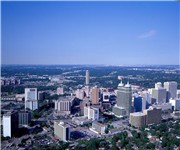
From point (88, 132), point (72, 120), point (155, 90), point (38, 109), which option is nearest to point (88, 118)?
point (72, 120)

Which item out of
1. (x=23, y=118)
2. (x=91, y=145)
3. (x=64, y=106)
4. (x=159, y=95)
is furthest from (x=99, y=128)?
(x=159, y=95)

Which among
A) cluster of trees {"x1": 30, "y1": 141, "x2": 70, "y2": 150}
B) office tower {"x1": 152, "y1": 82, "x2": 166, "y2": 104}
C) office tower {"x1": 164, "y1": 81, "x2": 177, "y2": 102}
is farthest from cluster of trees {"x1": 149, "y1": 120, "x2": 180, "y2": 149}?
office tower {"x1": 164, "y1": 81, "x2": 177, "y2": 102}

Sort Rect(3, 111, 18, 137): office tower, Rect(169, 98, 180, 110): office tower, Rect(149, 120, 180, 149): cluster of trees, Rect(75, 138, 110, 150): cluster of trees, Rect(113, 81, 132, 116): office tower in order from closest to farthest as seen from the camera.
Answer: Rect(75, 138, 110, 150): cluster of trees
Rect(149, 120, 180, 149): cluster of trees
Rect(3, 111, 18, 137): office tower
Rect(113, 81, 132, 116): office tower
Rect(169, 98, 180, 110): office tower

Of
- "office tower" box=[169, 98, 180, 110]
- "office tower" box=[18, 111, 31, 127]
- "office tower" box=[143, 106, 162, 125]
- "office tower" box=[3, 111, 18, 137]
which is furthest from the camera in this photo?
"office tower" box=[169, 98, 180, 110]

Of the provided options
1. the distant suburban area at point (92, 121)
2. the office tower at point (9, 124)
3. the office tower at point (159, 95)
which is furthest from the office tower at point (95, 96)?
the office tower at point (9, 124)

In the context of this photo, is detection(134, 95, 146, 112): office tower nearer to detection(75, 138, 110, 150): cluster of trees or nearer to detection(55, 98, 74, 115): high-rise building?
detection(55, 98, 74, 115): high-rise building

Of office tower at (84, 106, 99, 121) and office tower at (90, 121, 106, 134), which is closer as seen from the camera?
office tower at (90, 121, 106, 134)

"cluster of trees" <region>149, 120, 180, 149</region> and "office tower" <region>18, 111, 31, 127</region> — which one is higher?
"office tower" <region>18, 111, 31, 127</region>

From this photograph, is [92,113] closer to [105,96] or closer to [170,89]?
[105,96]
